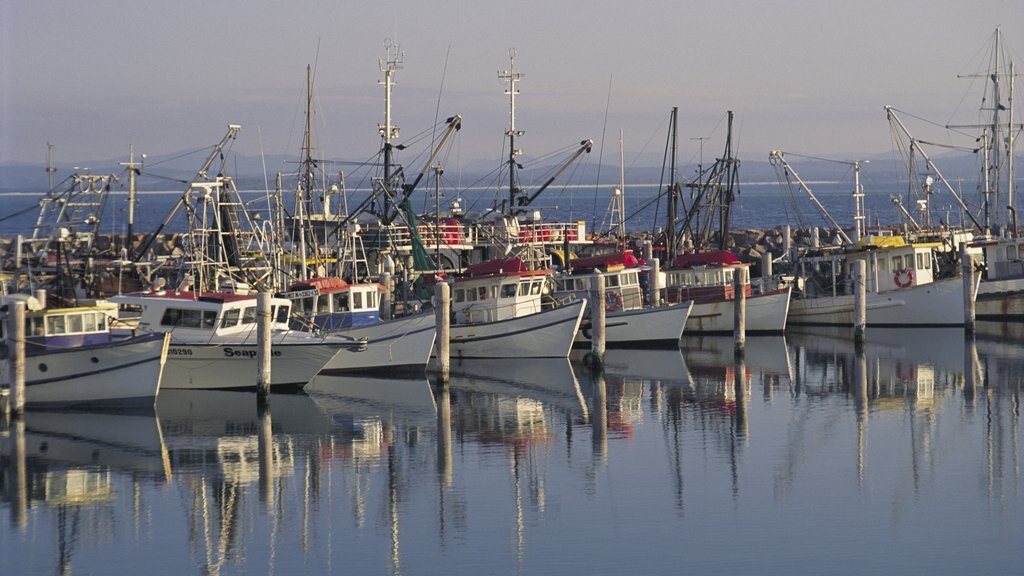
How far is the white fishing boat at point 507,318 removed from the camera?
138 ft

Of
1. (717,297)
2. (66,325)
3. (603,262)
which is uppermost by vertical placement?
(603,262)

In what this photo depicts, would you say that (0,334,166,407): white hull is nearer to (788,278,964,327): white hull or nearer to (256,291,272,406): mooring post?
(256,291,272,406): mooring post

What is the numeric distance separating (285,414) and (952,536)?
1655 centimetres

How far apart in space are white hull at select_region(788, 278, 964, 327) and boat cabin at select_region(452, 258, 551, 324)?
12.5 metres

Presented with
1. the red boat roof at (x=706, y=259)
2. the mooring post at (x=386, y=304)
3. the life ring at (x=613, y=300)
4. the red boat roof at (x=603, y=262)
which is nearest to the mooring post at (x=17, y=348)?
the mooring post at (x=386, y=304)

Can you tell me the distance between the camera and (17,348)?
30.4 m

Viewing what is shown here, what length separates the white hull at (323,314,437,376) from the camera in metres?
38.8

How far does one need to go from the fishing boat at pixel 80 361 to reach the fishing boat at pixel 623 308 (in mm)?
16040

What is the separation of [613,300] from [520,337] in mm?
4729

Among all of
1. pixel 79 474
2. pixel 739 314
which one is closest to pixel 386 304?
pixel 739 314

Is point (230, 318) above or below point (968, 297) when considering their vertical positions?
below

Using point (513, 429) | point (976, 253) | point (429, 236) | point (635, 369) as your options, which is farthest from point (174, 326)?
point (976, 253)

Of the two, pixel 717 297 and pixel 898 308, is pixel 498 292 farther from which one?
pixel 898 308

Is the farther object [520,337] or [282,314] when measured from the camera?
[520,337]
